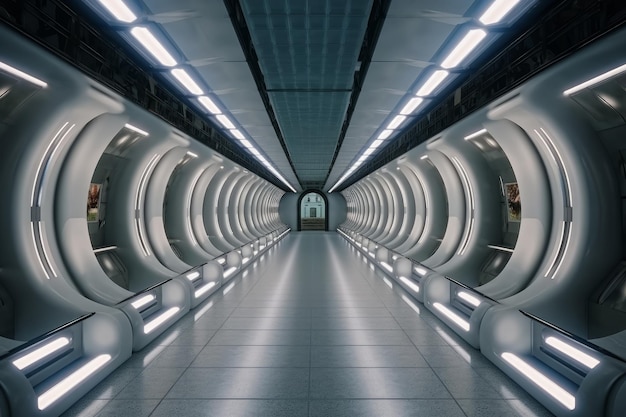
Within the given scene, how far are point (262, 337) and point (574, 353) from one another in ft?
11.5

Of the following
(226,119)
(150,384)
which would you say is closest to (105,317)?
(150,384)

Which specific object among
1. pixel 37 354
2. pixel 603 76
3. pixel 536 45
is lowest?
pixel 37 354

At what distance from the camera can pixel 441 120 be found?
5.83 m

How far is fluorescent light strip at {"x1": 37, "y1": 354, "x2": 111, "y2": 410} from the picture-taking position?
9.93 ft

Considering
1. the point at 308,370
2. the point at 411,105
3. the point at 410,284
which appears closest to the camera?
the point at 308,370

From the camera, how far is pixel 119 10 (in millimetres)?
3070

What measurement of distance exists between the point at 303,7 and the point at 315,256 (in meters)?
12.6

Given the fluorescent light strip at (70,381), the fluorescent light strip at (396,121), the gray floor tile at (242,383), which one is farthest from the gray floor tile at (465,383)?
the fluorescent light strip at (396,121)

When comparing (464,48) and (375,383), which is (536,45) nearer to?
(464,48)

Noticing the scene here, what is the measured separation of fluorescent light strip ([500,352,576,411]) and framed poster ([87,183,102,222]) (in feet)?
22.3

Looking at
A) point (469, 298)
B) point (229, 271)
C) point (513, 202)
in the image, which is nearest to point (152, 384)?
point (469, 298)

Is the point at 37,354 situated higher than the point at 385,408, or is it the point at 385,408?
the point at 37,354

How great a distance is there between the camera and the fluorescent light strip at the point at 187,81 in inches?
177

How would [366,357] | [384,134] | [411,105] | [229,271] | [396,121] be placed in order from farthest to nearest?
[229,271] → [384,134] → [396,121] → [411,105] → [366,357]
